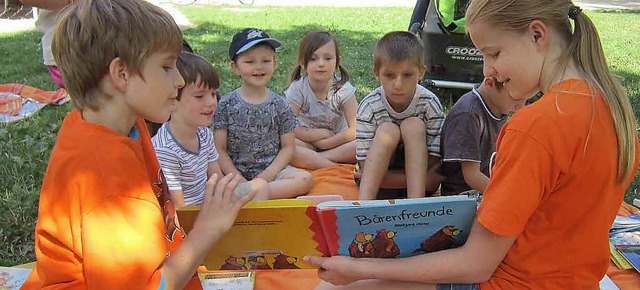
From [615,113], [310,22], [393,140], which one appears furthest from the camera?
[310,22]

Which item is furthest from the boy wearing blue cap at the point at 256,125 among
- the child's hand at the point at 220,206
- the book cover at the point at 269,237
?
the child's hand at the point at 220,206

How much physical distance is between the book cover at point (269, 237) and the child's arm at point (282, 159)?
1.45 meters

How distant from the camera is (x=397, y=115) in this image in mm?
3084

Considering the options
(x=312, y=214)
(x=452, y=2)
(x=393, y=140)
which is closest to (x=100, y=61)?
(x=312, y=214)

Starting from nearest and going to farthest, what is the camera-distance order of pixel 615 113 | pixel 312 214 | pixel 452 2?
pixel 615 113, pixel 312 214, pixel 452 2

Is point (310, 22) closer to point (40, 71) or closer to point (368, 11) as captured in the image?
point (368, 11)

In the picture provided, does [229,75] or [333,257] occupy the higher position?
[333,257]

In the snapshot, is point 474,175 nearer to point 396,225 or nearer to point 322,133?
point 396,225

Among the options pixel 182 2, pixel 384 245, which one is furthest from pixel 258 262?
pixel 182 2

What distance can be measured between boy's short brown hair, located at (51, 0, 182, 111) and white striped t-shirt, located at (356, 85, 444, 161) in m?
1.74

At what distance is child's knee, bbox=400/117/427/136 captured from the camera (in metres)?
2.96

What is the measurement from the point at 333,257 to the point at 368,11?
11468 mm

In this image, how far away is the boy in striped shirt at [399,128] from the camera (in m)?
2.95

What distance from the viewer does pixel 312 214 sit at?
70.9 inches
